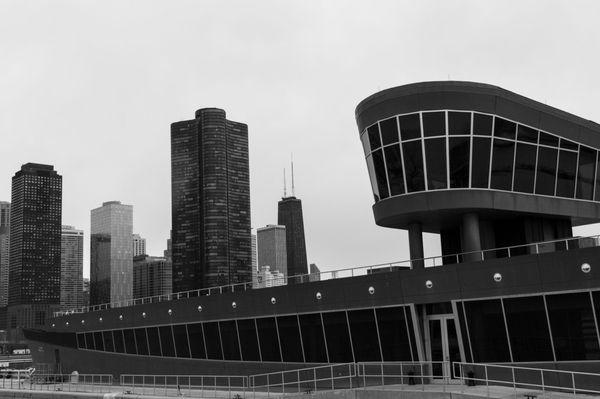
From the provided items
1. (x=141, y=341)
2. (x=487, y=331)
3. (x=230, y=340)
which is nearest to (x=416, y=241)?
(x=487, y=331)

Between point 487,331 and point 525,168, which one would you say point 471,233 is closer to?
point 525,168

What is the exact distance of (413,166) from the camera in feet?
112

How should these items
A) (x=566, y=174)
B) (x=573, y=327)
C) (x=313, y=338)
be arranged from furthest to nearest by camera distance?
(x=566, y=174), (x=313, y=338), (x=573, y=327)

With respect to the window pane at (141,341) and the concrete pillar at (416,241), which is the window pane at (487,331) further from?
the window pane at (141,341)

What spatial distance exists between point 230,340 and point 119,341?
13.3 meters

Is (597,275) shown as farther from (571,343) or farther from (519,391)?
(519,391)

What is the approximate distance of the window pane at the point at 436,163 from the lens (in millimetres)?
33562

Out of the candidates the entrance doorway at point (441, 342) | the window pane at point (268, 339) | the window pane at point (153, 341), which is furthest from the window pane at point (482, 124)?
the window pane at point (153, 341)

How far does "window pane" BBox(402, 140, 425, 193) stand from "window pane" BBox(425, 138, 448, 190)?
364 mm

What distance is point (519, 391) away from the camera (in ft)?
80.5

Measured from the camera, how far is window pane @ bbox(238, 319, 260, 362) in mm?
40072

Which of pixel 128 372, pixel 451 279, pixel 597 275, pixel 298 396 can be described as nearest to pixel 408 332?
pixel 451 279

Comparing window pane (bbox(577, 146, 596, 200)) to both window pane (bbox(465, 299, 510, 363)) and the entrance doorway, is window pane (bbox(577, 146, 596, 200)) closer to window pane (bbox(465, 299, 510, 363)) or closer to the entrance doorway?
window pane (bbox(465, 299, 510, 363))

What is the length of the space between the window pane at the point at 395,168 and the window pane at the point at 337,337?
7.25 m
